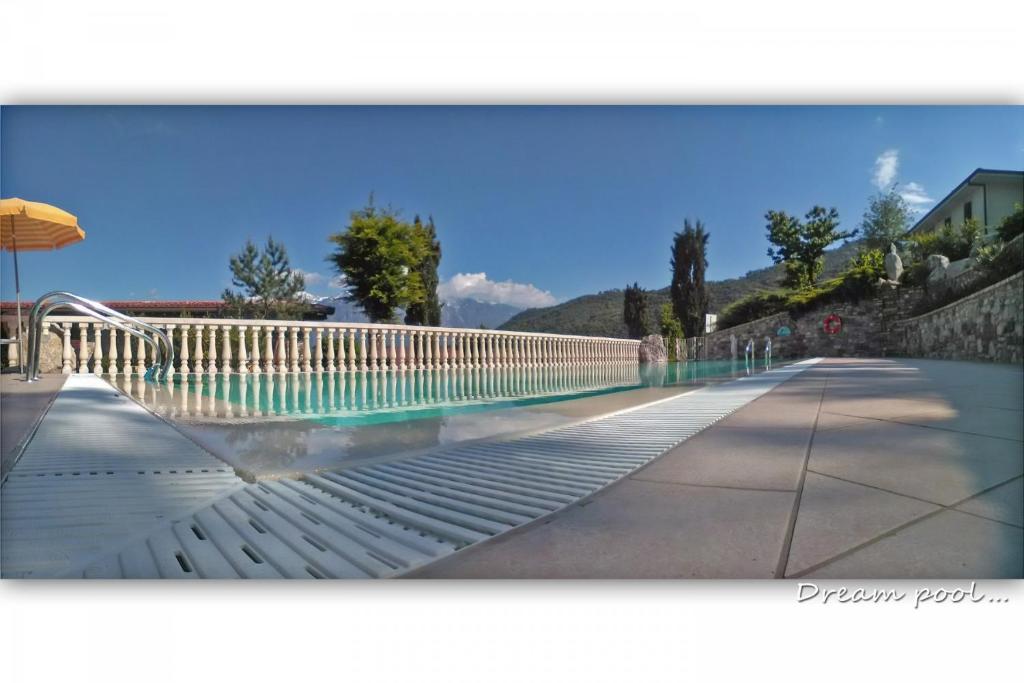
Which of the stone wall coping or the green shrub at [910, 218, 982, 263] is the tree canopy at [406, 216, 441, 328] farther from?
the stone wall coping

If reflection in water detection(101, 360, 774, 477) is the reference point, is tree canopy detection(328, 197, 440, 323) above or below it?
above

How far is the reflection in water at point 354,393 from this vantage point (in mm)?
3984

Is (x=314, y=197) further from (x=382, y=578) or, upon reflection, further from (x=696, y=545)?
(x=696, y=545)

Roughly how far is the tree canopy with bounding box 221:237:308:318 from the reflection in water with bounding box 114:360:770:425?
0.81m

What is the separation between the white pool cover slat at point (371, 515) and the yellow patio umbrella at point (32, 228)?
124 cm

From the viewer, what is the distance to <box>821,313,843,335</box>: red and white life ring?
9.95ft

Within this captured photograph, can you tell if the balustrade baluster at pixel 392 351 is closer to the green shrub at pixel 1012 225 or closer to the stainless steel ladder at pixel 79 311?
the stainless steel ladder at pixel 79 311

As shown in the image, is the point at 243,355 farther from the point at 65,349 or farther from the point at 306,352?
the point at 65,349

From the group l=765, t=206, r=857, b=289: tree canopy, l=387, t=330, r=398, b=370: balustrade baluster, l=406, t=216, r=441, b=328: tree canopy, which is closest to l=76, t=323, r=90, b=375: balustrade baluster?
l=387, t=330, r=398, b=370: balustrade baluster

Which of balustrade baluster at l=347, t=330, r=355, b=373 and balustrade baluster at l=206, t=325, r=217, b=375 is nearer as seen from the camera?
balustrade baluster at l=206, t=325, r=217, b=375

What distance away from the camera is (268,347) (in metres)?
4.98

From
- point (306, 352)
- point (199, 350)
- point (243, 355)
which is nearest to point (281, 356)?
point (306, 352)

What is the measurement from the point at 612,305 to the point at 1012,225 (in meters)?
2.18

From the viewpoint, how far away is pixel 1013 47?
78.9 inches
